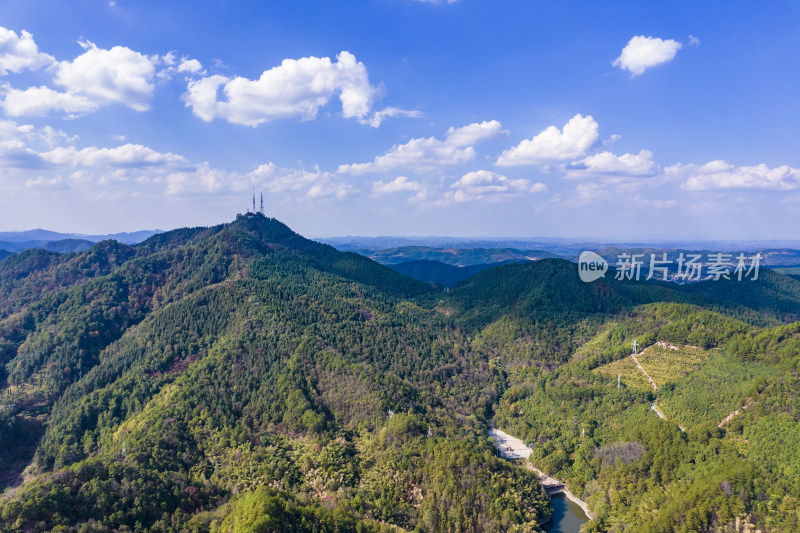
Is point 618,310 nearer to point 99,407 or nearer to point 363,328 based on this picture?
point 363,328
